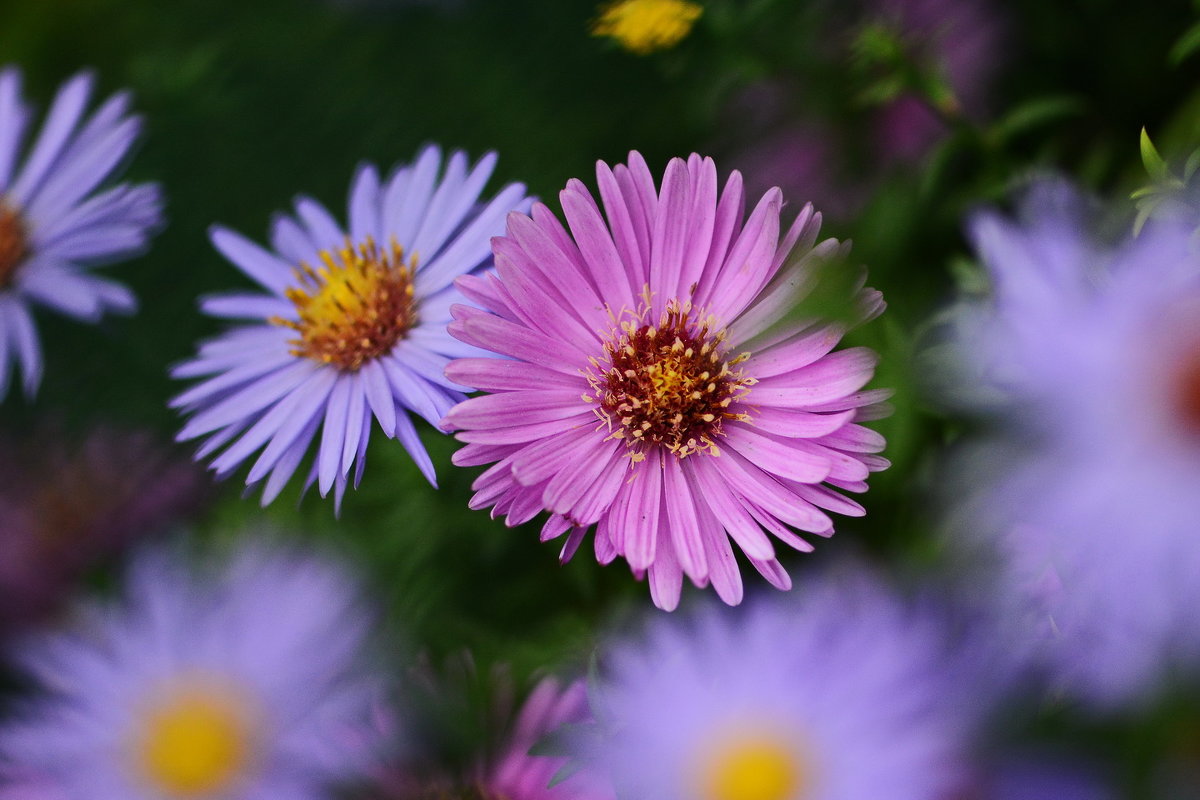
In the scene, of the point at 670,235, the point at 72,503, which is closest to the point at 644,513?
the point at 670,235

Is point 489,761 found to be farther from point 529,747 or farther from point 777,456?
point 777,456

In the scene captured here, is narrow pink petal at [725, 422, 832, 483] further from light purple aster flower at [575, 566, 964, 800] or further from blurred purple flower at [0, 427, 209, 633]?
blurred purple flower at [0, 427, 209, 633]

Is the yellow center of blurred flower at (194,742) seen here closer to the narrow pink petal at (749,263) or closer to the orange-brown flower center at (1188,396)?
the narrow pink petal at (749,263)

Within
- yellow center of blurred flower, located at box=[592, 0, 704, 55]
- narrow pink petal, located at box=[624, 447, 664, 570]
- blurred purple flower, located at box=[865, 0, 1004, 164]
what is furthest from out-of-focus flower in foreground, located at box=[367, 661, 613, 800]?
blurred purple flower, located at box=[865, 0, 1004, 164]

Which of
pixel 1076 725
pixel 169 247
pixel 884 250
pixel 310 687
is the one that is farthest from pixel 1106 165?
pixel 169 247

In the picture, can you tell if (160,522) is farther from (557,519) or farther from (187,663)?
(557,519)
